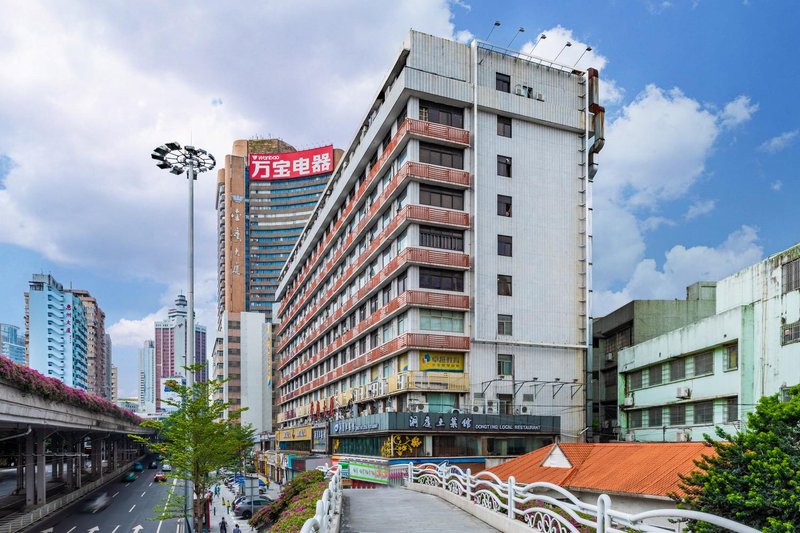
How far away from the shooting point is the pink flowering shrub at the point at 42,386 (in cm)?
2791

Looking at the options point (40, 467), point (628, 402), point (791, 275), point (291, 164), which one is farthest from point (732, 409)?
point (291, 164)

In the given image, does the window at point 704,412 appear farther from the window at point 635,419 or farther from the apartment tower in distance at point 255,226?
the apartment tower in distance at point 255,226

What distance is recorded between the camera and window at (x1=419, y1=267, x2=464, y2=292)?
38.7 m

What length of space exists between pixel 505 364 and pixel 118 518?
30.2 meters

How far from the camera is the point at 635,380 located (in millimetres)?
38719

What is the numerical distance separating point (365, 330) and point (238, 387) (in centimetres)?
8644

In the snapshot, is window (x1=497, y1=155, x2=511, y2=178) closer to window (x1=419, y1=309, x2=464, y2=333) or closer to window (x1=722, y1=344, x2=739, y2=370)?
window (x1=419, y1=309, x2=464, y2=333)

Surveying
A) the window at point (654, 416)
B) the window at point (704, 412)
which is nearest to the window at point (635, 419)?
the window at point (654, 416)

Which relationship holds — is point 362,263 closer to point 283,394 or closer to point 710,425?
point 710,425

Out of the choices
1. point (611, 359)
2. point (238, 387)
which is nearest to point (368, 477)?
point (611, 359)

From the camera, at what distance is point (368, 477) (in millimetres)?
38750

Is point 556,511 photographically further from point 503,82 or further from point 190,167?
point 503,82

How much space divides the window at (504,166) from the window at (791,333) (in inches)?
792

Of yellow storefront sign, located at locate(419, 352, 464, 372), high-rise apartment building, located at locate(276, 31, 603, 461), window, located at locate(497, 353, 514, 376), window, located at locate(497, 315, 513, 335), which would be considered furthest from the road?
window, located at locate(497, 315, 513, 335)
